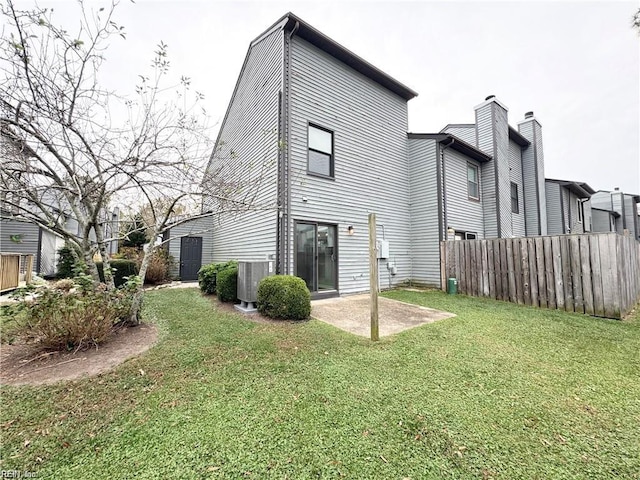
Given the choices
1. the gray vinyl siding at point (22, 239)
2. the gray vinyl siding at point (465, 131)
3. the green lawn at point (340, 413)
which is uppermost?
the gray vinyl siding at point (465, 131)

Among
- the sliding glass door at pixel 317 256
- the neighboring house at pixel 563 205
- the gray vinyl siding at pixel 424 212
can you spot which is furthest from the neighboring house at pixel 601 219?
the sliding glass door at pixel 317 256

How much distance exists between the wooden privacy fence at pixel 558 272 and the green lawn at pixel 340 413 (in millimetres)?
2409

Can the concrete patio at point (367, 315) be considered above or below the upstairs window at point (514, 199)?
below

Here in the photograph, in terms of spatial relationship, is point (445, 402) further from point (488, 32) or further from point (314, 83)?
point (488, 32)

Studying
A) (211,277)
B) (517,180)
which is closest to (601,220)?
(517,180)

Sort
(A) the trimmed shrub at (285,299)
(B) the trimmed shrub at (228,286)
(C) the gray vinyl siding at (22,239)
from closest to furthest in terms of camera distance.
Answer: (A) the trimmed shrub at (285,299)
(B) the trimmed shrub at (228,286)
(C) the gray vinyl siding at (22,239)

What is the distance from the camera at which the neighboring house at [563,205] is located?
1478 centimetres

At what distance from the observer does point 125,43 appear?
4.01 metres

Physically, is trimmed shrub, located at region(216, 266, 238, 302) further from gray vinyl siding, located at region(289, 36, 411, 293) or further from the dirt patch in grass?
the dirt patch in grass

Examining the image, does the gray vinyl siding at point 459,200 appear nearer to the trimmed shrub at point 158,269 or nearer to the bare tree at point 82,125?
the bare tree at point 82,125

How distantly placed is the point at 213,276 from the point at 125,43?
571 centimetres

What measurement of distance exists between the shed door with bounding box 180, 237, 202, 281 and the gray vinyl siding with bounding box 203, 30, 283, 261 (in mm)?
2156

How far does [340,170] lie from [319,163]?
29.2 inches

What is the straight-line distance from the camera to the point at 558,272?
620 centimetres
